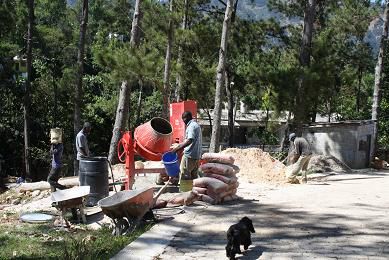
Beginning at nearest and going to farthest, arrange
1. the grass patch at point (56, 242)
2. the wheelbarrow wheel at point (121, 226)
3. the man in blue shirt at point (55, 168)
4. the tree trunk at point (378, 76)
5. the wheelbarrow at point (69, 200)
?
the grass patch at point (56, 242)
the wheelbarrow wheel at point (121, 226)
the wheelbarrow at point (69, 200)
the man in blue shirt at point (55, 168)
the tree trunk at point (378, 76)

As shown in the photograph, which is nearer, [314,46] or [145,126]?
[145,126]

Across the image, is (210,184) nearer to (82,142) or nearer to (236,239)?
(82,142)

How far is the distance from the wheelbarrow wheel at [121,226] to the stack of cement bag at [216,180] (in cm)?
234

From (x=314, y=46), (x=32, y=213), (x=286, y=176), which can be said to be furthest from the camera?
(x=314, y=46)

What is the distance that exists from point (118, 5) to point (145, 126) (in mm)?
27969

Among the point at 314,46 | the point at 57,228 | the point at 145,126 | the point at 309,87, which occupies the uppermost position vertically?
the point at 314,46

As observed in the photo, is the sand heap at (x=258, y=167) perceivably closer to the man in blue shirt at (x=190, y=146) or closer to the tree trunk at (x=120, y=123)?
the tree trunk at (x=120, y=123)

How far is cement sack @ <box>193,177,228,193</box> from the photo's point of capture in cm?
1020

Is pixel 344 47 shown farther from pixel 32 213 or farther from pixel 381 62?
pixel 32 213

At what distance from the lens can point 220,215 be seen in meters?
9.35

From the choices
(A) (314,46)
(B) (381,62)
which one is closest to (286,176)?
(A) (314,46)

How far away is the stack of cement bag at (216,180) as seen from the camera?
10.3 m

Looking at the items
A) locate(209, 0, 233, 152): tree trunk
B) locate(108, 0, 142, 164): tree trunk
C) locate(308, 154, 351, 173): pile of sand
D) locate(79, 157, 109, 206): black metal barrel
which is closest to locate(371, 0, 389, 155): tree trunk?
locate(308, 154, 351, 173): pile of sand

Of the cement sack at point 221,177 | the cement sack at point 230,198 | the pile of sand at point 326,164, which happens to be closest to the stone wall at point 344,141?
the pile of sand at point 326,164
